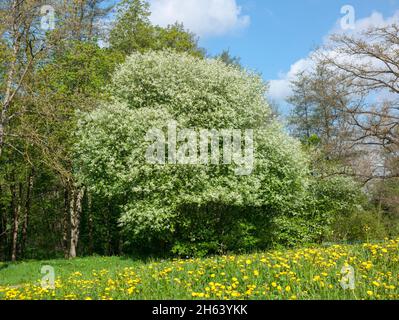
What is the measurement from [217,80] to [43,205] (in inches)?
754

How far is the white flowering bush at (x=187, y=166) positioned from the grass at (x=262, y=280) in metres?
8.18

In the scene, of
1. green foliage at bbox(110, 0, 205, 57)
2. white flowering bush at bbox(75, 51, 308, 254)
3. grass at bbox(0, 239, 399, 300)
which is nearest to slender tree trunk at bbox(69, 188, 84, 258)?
white flowering bush at bbox(75, 51, 308, 254)

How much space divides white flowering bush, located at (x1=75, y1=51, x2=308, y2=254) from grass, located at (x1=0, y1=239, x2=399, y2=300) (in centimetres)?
818

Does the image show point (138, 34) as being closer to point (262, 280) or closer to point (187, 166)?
point (187, 166)

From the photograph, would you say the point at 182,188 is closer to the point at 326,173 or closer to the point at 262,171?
the point at 262,171

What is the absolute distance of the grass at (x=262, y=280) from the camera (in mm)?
7254

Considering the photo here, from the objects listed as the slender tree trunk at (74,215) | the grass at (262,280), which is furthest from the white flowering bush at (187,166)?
the grass at (262,280)

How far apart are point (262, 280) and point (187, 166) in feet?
34.9

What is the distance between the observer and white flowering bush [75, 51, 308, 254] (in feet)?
60.4

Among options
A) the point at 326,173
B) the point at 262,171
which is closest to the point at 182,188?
the point at 262,171

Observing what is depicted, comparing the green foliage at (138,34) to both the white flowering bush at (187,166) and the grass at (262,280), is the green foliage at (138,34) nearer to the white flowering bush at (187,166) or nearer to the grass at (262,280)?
the white flowering bush at (187,166)

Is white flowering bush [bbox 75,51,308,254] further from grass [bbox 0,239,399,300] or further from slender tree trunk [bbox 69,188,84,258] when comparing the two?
grass [bbox 0,239,399,300]

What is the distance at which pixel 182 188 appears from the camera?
18.4 meters

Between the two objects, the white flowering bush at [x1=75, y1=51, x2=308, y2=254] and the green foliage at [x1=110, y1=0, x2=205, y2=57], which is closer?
the white flowering bush at [x1=75, y1=51, x2=308, y2=254]
